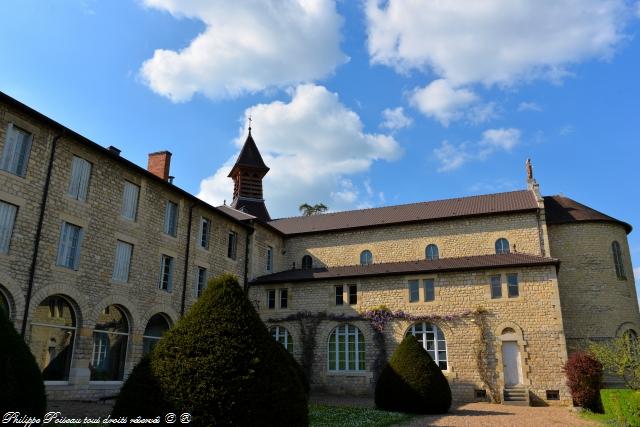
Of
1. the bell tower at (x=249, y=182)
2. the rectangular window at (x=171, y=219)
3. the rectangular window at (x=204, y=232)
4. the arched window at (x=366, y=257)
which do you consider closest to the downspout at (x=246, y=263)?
the rectangular window at (x=204, y=232)

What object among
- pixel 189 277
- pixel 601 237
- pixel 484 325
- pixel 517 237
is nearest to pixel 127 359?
pixel 189 277

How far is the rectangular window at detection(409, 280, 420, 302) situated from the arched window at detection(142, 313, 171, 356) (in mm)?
10172

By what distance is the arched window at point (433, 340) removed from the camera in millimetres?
20344

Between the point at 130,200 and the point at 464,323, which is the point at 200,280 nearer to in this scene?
the point at 130,200

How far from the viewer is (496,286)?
20.3 meters

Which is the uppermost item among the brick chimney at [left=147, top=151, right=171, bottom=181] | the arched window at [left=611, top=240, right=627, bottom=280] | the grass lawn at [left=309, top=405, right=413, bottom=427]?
the brick chimney at [left=147, top=151, right=171, bottom=181]

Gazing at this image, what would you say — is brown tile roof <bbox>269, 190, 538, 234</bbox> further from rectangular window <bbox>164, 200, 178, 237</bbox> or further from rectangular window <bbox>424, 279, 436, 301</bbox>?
rectangular window <bbox>164, 200, 178, 237</bbox>

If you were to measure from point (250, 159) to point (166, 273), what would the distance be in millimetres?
16610

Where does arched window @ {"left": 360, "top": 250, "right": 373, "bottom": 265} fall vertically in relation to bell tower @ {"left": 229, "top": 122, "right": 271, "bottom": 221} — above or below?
below

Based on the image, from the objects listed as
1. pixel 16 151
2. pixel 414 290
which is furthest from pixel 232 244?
pixel 16 151

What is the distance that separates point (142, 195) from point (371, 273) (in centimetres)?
1040

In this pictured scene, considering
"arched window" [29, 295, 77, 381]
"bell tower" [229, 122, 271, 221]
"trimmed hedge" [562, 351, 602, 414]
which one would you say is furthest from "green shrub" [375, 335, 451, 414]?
"bell tower" [229, 122, 271, 221]

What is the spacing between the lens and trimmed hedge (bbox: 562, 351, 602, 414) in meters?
17.0

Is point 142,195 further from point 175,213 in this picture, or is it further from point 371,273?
point 371,273
